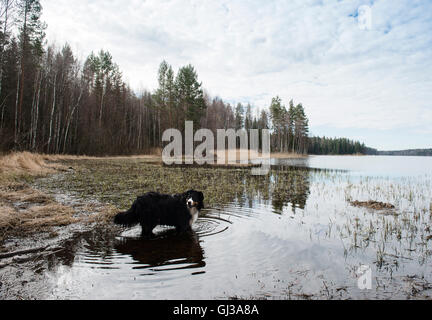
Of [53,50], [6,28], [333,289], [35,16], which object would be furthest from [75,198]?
[53,50]

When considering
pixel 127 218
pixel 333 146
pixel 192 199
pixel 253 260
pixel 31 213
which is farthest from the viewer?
pixel 333 146

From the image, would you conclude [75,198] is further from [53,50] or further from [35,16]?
[53,50]

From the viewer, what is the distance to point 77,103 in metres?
35.4

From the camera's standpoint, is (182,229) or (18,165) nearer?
(182,229)

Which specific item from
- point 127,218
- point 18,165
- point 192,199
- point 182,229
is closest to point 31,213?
point 127,218

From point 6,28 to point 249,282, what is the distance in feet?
88.2

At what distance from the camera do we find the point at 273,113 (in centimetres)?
7781

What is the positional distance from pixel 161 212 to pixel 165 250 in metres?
1.22

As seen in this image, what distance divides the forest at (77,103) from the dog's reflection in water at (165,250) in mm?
18513

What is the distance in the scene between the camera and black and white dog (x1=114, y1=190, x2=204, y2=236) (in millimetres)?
5891

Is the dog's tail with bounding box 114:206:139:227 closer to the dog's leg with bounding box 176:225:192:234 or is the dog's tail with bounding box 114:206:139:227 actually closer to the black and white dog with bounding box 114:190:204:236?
the black and white dog with bounding box 114:190:204:236

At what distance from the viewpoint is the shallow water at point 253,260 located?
11.9 ft

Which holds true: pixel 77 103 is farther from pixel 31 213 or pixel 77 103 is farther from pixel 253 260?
pixel 253 260
